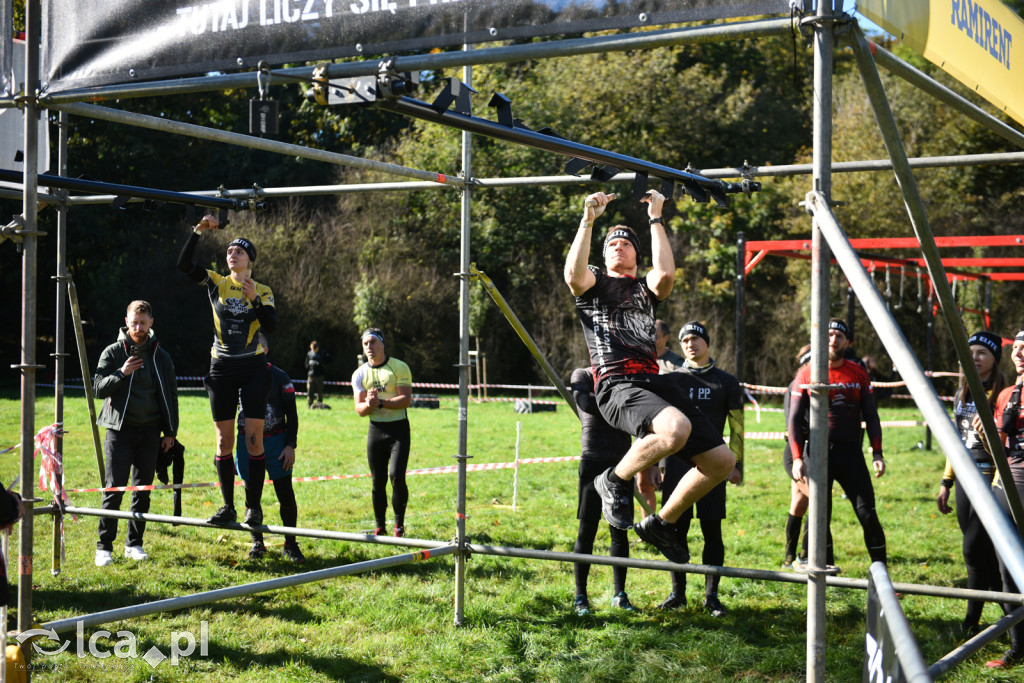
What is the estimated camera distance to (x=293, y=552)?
7180 mm

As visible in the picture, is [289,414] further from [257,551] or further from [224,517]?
[224,517]

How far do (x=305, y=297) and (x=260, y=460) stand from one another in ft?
67.8

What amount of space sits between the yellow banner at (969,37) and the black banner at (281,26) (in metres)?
0.47

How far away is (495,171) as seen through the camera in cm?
2792

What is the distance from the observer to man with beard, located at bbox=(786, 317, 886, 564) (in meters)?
6.22

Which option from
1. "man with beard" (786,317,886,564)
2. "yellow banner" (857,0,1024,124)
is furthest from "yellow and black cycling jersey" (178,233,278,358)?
"yellow banner" (857,0,1024,124)

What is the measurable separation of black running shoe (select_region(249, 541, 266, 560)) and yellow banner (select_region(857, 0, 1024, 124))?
5960 millimetres

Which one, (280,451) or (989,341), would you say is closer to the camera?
(989,341)

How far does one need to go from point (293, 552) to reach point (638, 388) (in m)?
4.07

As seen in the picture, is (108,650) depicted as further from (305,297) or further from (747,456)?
(305,297)

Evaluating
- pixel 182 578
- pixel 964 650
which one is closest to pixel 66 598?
pixel 182 578

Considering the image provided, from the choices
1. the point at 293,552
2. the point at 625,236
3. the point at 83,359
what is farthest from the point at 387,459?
the point at 625,236

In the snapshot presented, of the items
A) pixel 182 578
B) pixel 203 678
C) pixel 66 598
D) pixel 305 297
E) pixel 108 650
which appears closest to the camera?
pixel 203 678

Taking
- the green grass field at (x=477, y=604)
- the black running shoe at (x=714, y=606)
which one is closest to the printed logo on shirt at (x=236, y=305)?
the green grass field at (x=477, y=604)
